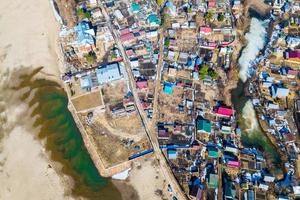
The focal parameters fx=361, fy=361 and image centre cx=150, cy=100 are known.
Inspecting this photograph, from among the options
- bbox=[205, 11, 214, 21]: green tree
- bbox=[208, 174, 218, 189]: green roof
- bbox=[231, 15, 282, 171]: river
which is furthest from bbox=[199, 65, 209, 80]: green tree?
bbox=[208, 174, 218, 189]: green roof

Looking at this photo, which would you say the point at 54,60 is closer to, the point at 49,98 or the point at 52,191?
the point at 49,98

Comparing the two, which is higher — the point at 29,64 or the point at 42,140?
the point at 29,64

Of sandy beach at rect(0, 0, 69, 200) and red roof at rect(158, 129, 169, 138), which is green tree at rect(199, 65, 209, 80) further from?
→ sandy beach at rect(0, 0, 69, 200)

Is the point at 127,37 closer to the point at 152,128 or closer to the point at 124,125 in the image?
the point at 124,125

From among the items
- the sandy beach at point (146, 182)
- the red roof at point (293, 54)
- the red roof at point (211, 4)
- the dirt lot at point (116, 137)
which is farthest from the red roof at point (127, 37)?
the red roof at point (293, 54)

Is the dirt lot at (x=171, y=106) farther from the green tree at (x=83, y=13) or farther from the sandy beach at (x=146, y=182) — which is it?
the green tree at (x=83, y=13)

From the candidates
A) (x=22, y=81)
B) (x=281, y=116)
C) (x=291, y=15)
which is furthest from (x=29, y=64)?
(x=291, y=15)
